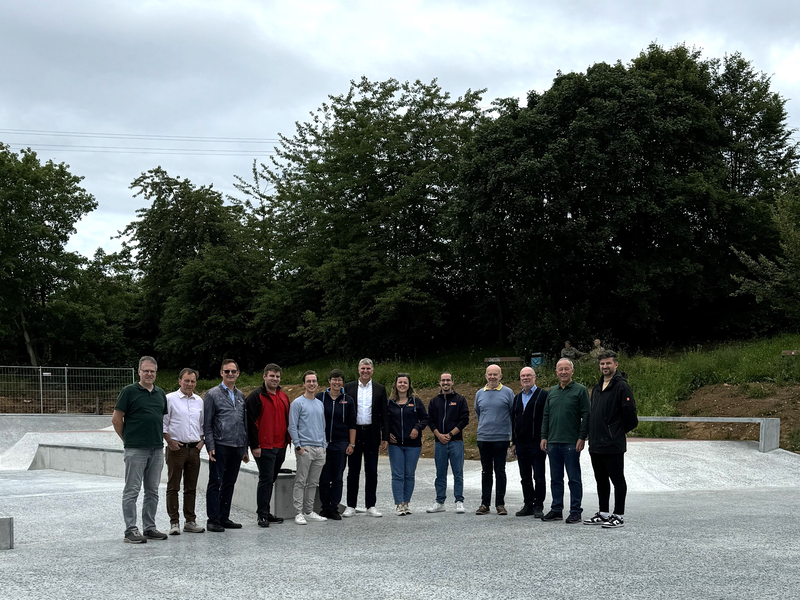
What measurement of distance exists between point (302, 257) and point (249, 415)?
1083 inches

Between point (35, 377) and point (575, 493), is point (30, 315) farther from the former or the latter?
point (575, 493)

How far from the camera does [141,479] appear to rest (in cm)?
801

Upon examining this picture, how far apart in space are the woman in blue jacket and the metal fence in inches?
927

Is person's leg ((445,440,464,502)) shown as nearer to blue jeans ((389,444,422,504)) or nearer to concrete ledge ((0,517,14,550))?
blue jeans ((389,444,422,504))

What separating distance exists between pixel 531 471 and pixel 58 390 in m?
25.0

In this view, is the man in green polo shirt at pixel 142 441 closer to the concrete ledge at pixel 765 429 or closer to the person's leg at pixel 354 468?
the person's leg at pixel 354 468

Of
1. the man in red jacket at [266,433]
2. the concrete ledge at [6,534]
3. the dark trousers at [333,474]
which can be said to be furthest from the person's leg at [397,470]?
the concrete ledge at [6,534]

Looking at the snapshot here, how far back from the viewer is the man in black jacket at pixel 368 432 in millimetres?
9717

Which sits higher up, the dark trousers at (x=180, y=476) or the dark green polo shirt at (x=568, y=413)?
the dark green polo shirt at (x=568, y=413)

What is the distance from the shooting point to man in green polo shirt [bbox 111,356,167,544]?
7.82m

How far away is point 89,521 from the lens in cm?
956

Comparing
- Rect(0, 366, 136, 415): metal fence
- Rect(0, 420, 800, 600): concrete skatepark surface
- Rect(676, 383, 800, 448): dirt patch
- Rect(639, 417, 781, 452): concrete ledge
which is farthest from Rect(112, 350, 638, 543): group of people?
Rect(0, 366, 136, 415): metal fence

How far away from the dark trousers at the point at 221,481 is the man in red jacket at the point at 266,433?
27 cm

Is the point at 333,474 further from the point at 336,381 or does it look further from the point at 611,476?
the point at 611,476
